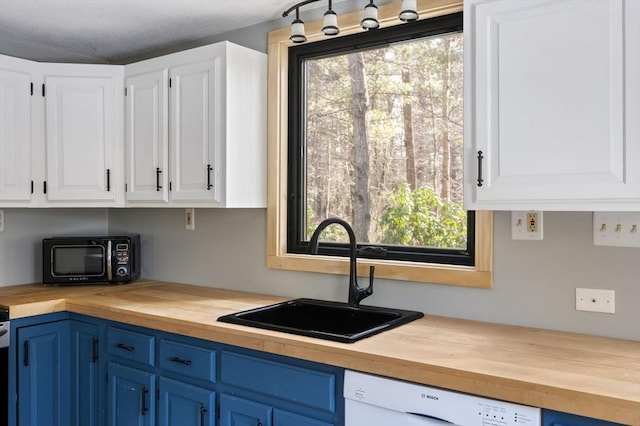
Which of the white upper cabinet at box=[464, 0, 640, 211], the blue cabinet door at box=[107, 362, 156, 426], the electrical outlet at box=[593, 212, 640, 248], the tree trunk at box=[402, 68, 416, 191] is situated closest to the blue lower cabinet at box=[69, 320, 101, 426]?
the blue cabinet door at box=[107, 362, 156, 426]

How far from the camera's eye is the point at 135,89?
281 cm

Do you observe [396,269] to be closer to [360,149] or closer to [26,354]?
[360,149]

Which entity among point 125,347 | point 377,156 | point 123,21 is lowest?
point 125,347

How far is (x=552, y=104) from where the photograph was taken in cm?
163

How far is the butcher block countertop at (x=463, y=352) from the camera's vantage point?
1335 mm

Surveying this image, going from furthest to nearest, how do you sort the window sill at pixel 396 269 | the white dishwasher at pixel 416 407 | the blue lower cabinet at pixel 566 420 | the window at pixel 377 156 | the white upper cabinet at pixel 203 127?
the white upper cabinet at pixel 203 127, the window at pixel 377 156, the window sill at pixel 396 269, the white dishwasher at pixel 416 407, the blue lower cabinet at pixel 566 420

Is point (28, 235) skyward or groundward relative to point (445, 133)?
groundward

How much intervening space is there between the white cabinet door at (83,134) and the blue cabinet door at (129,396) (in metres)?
0.96

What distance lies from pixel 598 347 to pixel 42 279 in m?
2.81

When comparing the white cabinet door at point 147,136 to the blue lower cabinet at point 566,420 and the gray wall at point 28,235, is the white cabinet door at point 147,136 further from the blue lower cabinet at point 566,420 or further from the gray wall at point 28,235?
the blue lower cabinet at point 566,420

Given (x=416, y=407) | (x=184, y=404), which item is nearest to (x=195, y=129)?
(x=184, y=404)

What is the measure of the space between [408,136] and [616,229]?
2.98 ft

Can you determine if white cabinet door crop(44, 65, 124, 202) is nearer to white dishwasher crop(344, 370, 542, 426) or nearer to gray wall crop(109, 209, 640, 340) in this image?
gray wall crop(109, 209, 640, 340)

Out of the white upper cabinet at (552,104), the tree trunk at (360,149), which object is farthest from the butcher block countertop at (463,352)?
the tree trunk at (360,149)
